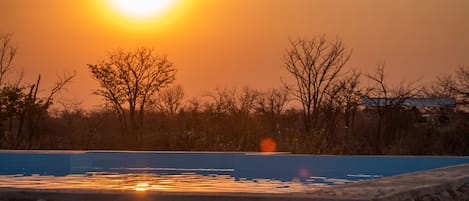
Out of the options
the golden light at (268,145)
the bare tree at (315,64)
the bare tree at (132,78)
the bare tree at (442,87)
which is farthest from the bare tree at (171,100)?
the bare tree at (442,87)

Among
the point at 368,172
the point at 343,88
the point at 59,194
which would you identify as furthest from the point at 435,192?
the point at 343,88

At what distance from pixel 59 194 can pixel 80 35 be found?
15076 mm

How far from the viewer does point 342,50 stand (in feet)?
57.4

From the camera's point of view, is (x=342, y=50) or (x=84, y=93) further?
(x=84, y=93)

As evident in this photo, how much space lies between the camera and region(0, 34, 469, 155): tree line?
16312mm

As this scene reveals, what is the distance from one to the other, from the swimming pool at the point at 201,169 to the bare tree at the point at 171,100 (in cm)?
789

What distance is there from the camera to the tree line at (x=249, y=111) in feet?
53.5

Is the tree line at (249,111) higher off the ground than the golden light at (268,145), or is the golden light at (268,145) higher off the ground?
the tree line at (249,111)

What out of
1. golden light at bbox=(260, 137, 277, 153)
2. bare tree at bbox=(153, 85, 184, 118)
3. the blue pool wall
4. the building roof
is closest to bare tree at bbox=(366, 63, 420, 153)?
the building roof

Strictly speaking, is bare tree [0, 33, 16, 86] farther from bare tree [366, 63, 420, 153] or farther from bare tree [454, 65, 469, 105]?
bare tree [454, 65, 469, 105]

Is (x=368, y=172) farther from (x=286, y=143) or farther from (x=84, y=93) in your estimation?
(x=84, y=93)

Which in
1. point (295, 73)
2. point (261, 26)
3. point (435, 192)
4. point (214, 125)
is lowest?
point (435, 192)

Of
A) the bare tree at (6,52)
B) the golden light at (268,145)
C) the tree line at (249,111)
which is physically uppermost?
the bare tree at (6,52)

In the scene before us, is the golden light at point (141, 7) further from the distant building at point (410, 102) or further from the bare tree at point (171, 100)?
the distant building at point (410, 102)
